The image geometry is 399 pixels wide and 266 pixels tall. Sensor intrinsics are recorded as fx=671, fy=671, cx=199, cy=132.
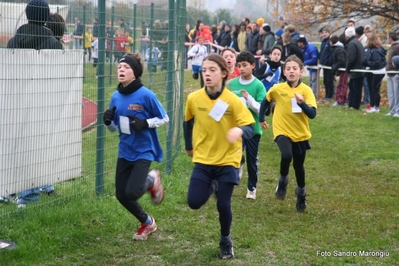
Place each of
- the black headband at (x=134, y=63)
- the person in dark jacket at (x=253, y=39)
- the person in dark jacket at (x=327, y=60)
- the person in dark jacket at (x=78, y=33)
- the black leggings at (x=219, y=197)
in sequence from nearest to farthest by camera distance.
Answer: the black leggings at (x=219, y=197), the black headband at (x=134, y=63), the person in dark jacket at (x=78, y=33), the person in dark jacket at (x=327, y=60), the person in dark jacket at (x=253, y=39)

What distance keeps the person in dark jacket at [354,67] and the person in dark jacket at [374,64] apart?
312 millimetres

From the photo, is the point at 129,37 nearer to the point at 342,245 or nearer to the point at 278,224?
the point at 278,224

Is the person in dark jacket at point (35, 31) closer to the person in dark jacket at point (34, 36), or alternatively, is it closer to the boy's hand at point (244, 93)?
the person in dark jacket at point (34, 36)

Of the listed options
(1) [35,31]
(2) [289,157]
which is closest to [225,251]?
(2) [289,157]

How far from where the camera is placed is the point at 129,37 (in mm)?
10195

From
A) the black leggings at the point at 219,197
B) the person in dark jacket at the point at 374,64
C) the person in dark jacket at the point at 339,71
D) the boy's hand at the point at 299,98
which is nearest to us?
the black leggings at the point at 219,197

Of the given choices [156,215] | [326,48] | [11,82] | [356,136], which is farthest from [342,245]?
[326,48]

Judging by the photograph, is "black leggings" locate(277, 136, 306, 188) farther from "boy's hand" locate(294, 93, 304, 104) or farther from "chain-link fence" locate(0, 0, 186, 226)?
"chain-link fence" locate(0, 0, 186, 226)

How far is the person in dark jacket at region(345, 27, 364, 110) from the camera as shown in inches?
734

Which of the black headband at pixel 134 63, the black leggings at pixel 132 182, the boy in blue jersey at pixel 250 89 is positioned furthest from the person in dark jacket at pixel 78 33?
the boy in blue jersey at pixel 250 89

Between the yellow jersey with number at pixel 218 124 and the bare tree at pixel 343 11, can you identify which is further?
the bare tree at pixel 343 11

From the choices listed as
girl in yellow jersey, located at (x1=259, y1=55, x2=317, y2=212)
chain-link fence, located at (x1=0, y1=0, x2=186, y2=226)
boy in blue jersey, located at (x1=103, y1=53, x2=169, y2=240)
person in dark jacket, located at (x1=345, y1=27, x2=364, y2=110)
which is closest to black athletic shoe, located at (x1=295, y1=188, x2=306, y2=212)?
girl in yellow jersey, located at (x1=259, y1=55, x2=317, y2=212)

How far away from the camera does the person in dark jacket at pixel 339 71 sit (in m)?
19.6

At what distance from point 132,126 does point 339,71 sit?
46.5 ft
